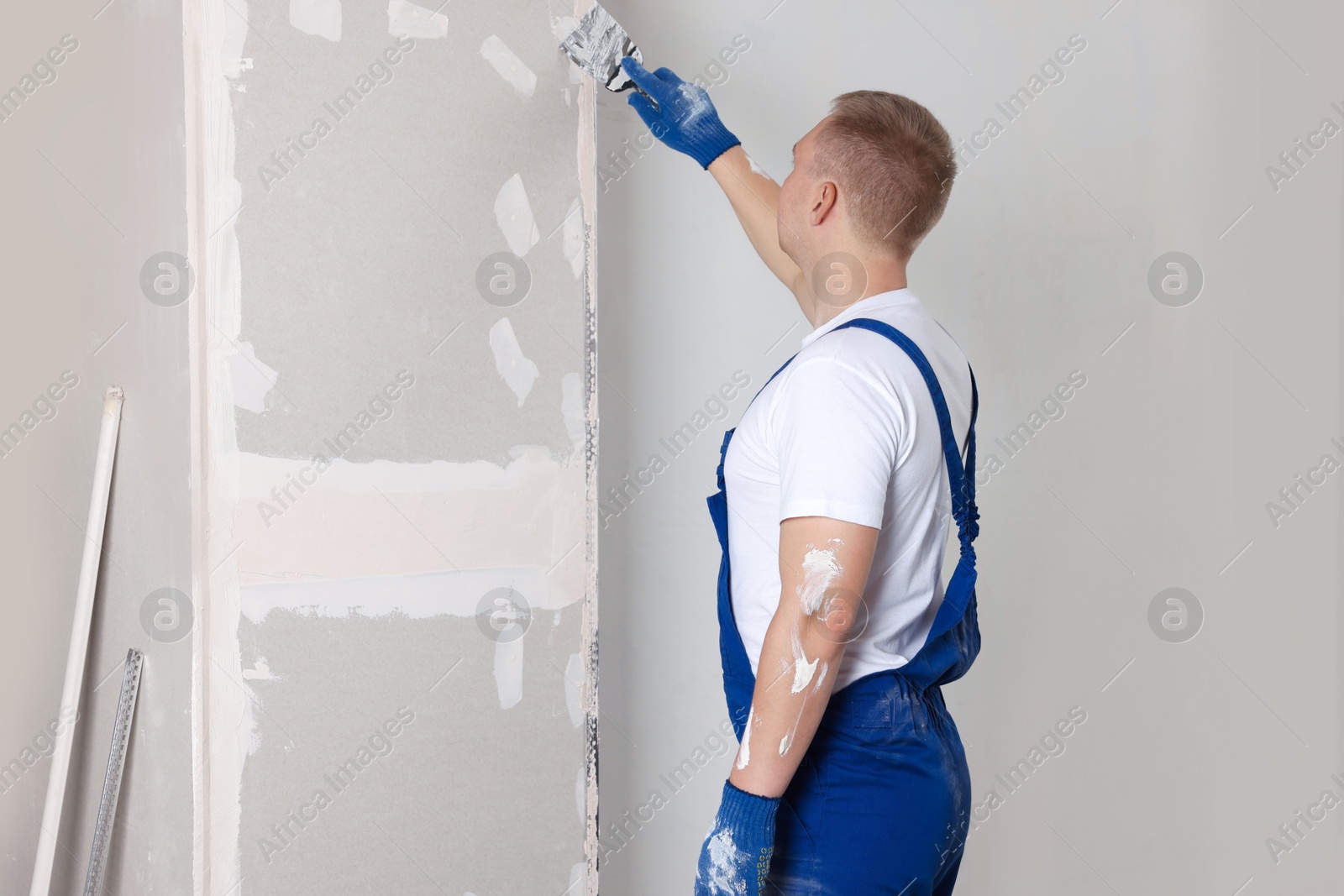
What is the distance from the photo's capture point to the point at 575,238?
1.76 m

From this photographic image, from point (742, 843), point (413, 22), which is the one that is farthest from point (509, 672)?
point (413, 22)

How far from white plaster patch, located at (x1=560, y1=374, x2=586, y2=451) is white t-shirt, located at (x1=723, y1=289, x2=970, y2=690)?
47 cm

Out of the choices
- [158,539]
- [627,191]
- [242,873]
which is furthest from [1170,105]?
[242,873]

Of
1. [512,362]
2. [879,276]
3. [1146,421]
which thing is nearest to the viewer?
[879,276]

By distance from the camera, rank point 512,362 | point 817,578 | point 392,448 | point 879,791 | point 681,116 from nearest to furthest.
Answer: point 817,578 → point 879,791 → point 392,448 → point 512,362 → point 681,116

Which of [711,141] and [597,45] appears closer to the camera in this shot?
[597,45]

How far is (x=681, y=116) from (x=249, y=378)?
3.05 ft

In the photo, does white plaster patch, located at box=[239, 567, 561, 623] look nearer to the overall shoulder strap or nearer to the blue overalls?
the blue overalls

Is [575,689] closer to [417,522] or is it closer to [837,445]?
[417,522]

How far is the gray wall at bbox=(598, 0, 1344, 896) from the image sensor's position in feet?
7.63

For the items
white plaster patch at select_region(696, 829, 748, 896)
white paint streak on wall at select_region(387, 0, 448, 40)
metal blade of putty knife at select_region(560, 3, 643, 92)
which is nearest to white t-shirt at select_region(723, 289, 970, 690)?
white plaster patch at select_region(696, 829, 748, 896)

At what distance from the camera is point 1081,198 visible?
2352mm

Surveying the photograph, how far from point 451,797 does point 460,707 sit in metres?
0.16

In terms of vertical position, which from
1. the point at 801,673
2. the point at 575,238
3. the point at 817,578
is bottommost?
the point at 801,673
